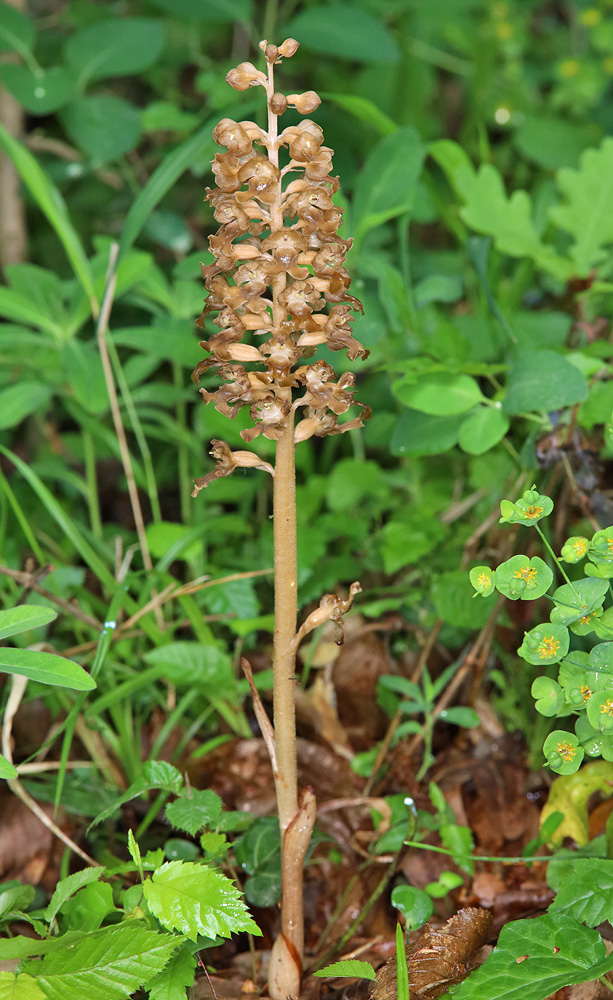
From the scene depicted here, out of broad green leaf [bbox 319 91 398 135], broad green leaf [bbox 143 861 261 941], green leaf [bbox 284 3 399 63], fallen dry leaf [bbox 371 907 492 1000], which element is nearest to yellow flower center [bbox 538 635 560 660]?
fallen dry leaf [bbox 371 907 492 1000]

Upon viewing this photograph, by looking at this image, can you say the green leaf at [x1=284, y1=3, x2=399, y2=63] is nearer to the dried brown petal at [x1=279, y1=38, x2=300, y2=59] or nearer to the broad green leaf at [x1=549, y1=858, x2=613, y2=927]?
the dried brown petal at [x1=279, y1=38, x2=300, y2=59]

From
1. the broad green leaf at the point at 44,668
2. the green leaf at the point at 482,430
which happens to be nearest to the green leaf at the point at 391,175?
the green leaf at the point at 482,430

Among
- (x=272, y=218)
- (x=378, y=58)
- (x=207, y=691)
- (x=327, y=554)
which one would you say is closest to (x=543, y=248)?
(x=378, y=58)

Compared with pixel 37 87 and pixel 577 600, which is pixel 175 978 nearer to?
pixel 577 600

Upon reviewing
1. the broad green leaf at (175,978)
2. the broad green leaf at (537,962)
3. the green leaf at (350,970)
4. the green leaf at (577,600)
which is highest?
the green leaf at (577,600)

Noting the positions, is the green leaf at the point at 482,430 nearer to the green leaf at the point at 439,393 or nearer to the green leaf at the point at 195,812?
the green leaf at the point at 439,393

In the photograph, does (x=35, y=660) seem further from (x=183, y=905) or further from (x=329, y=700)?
(x=329, y=700)

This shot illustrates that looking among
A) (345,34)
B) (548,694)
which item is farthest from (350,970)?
(345,34)
